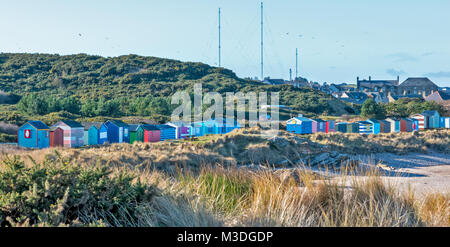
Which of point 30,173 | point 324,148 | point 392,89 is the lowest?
point 324,148

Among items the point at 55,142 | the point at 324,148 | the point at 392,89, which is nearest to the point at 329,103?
the point at 324,148

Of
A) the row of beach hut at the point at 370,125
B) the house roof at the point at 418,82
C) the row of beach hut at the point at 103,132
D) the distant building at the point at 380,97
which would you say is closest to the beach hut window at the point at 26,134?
the row of beach hut at the point at 103,132

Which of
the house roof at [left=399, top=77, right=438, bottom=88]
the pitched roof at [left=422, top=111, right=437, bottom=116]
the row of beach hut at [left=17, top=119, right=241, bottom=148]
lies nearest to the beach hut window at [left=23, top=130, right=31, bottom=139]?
the row of beach hut at [left=17, top=119, right=241, bottom=148]

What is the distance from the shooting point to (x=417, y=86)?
92.4 metres

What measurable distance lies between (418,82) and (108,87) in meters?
70.6

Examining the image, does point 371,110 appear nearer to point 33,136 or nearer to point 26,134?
point 33,136

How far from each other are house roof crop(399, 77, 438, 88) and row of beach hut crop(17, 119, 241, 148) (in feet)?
238

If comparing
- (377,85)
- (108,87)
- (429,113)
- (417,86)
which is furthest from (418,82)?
(108,87)
